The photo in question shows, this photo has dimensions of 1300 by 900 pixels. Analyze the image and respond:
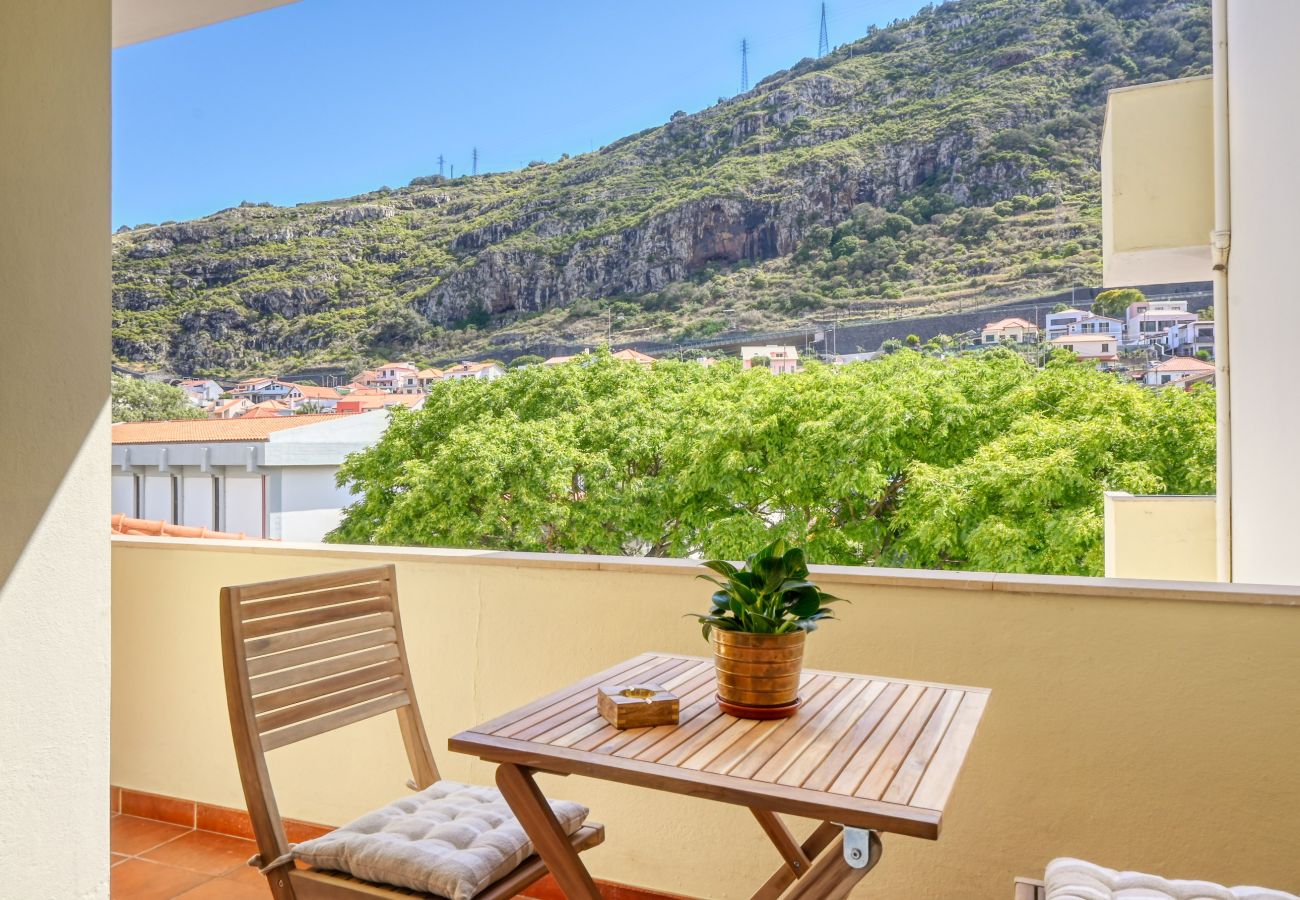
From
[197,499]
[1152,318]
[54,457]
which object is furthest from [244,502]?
[54,457]

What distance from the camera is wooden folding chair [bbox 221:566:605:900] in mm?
1529

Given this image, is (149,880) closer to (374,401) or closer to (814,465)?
(814,465)

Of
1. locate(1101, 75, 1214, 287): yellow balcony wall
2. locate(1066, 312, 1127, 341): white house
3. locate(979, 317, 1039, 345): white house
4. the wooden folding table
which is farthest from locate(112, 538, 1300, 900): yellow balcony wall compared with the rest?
locate(979, 317, 1039, 345): white house

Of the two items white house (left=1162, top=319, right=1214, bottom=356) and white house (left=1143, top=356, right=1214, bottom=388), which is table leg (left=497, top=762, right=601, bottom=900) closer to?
white house (left=1162, top=319, right=1214, bottom=356)

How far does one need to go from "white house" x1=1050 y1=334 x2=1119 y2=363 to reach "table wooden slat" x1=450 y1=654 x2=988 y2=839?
2546 cm

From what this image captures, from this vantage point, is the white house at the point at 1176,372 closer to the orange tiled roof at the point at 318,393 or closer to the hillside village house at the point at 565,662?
the hillside village house at the point at 565,662

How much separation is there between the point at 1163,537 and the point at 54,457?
6401 millimetres

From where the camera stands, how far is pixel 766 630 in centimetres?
140

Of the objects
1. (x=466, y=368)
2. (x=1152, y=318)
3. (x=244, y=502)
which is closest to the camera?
(x=1152, y=318)

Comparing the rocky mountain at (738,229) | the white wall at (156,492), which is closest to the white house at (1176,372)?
the rocky mountain at (738,229)

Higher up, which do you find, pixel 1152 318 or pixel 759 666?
pixel 1152 318

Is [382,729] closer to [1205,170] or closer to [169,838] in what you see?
[169,838]

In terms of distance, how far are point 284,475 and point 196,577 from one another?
24.7m

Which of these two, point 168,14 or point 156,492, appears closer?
point 168,14
